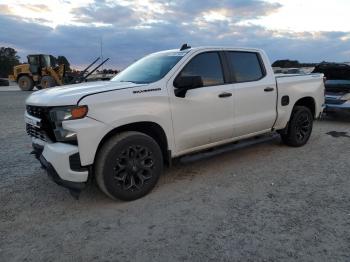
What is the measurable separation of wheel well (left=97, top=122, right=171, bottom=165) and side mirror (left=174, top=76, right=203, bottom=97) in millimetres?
529

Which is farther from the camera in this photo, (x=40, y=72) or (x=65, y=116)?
(x=40, y=72)

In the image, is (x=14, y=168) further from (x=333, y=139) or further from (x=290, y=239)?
(x=333, y=139)

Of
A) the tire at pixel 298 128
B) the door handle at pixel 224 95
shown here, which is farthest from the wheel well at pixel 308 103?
the door handle at pixel 224 95

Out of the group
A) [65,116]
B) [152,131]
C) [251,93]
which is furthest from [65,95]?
[251,93]

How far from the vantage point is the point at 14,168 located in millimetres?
5645

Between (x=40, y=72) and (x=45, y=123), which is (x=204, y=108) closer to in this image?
(x=45, y=123)

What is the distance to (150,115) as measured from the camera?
4.34m

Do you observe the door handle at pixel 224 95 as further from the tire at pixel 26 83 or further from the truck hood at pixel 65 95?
the tire at pixel 26 83

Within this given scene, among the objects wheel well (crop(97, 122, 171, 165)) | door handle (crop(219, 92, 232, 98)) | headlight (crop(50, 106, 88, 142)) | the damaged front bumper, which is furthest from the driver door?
the damaged front bumper

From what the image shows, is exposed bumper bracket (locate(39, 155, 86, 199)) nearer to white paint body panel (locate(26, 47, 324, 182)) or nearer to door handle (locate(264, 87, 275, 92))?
white paint body panel (locate(26, 47, 324, 182))

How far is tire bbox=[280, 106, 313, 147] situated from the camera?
656 centimetres

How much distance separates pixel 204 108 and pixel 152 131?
0.82 m

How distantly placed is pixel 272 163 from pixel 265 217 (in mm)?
2114

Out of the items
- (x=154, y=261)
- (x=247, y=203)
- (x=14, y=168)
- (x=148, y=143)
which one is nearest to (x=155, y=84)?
(x=148, y=143)
